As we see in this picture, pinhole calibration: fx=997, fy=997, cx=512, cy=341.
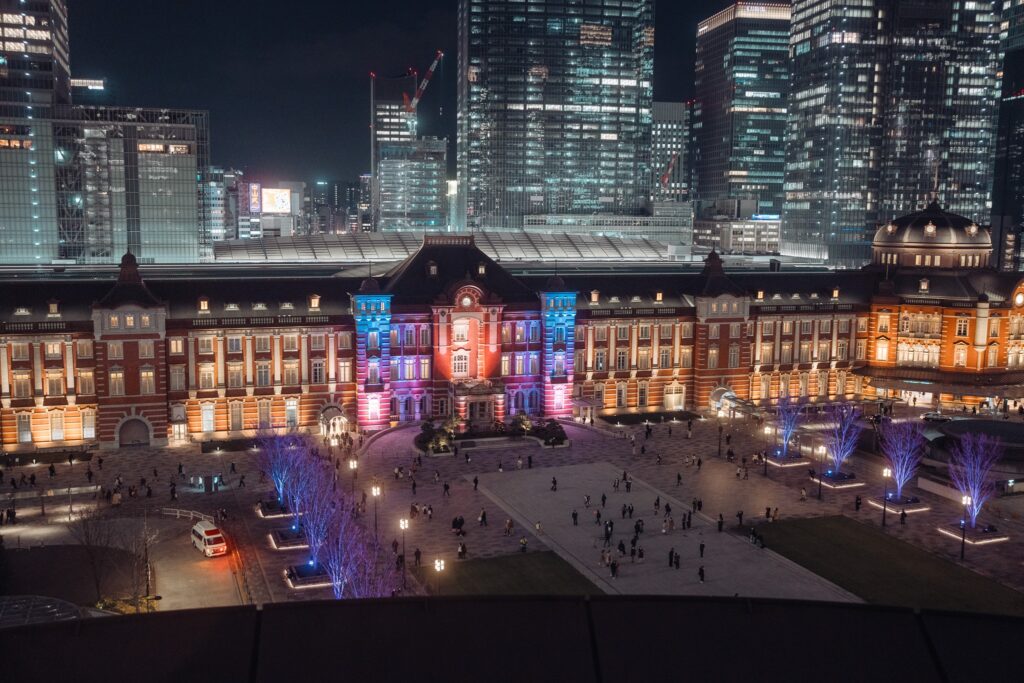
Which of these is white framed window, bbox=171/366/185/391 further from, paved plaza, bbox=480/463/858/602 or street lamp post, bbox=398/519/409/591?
street lamp post, bbox=398/519/409/591

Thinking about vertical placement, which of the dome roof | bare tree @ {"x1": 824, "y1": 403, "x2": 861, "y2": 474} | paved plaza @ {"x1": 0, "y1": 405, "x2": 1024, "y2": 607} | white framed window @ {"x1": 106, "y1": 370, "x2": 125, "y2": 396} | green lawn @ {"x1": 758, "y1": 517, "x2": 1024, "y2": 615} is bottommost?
green lawn @ {"x1": 758, "y1": 517, "x2": 1024, "y2": 615}

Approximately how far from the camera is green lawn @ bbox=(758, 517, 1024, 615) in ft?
194

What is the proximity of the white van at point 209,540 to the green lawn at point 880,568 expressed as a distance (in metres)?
37.0

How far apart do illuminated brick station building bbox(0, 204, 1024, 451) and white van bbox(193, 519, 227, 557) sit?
3271 centimetres

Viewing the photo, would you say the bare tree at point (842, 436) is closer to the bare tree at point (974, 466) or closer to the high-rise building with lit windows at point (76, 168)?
Answer: the bare tree at point (974, 466)

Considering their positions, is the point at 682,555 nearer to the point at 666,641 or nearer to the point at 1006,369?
the point at 666,641

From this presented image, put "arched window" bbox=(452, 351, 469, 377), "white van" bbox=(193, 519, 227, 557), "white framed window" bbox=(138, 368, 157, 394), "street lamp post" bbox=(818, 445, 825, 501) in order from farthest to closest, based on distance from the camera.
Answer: "arched window" bbox=(452, 351, 469, 377), "white framed window" bbox=(138, 368, 157, 394), "street lamp post" bbox=(818, 445, 825, 501), "white van" bbox=(193, 519, 227, 557)

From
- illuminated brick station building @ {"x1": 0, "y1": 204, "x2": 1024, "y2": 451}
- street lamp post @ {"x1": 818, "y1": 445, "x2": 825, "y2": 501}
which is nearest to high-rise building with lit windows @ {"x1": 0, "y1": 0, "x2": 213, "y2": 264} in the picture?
illuminated brick station building @ {"x1": 0, "y1": 204, "x2": 1024, "y2": 451}

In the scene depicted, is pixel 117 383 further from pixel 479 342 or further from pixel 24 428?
pixel 479 342

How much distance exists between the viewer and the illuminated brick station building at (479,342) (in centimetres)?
9450

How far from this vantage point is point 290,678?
62.4 ft

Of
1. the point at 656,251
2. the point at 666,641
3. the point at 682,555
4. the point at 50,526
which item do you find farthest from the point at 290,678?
the point at 656,251

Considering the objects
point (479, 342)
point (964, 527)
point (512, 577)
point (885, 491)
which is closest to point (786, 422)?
point (885, 491)

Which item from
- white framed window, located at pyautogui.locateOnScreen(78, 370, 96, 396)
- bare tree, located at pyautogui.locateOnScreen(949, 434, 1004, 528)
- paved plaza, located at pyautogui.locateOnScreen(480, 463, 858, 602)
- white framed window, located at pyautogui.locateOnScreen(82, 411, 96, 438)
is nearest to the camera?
paved plaza, located at pyautogui.locateOnScreen(480, 463, 858, 602)
